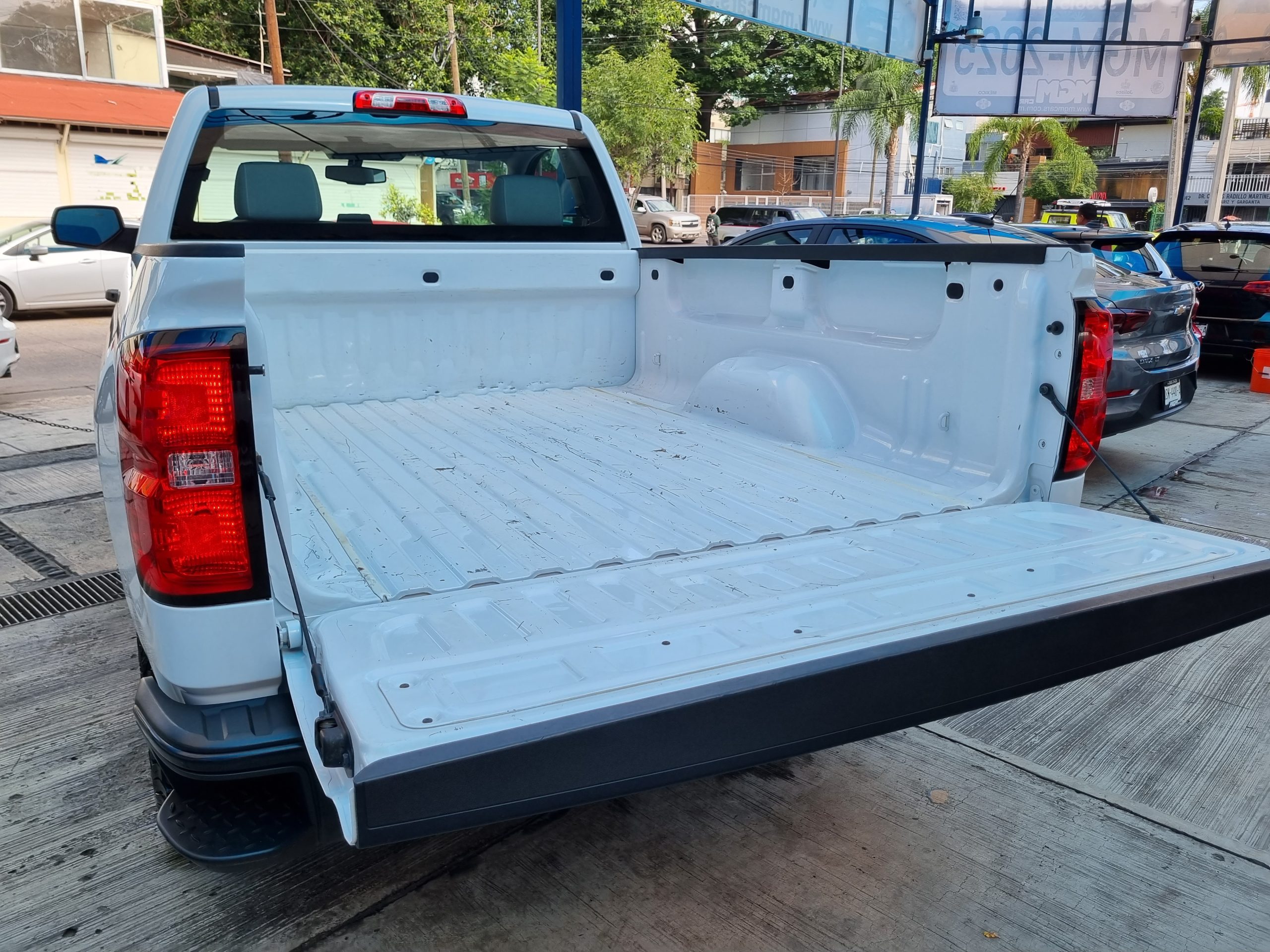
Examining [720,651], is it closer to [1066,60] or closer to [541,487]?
[541,487]

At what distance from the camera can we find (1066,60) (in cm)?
1495

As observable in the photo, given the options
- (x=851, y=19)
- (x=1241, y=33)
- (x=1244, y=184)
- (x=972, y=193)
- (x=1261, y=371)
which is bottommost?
(x=1261, y=371)

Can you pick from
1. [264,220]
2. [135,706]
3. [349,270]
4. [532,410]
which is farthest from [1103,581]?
[264,220]

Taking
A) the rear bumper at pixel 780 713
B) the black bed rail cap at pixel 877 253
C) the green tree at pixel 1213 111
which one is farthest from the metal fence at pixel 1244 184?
the rear bumper at pixel 780 713

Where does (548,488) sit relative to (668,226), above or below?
below

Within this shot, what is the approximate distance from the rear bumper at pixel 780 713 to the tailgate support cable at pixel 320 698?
93mm

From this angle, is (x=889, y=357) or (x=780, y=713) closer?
(x=780, y=713)

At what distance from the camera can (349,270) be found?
390 cm

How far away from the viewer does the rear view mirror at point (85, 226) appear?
383cm

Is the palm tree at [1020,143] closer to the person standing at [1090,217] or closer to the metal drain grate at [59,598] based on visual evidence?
the person standing at [1090,217]

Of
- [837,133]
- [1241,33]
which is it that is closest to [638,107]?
[837,133]

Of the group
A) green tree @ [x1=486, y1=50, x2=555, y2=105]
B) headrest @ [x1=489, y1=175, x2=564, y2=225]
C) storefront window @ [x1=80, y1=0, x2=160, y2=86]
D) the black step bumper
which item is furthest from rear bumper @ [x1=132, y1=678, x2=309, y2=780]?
green tree @ [x1=486, y1=50, x2=555, y2=105]

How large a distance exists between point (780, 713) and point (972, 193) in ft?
150

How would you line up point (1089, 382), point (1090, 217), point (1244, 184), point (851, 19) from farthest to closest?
point (1244, 184) < point (1090, 217) < point (851, 19) < point (1089, 382)
